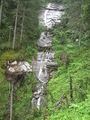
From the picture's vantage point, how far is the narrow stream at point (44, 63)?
799 inches

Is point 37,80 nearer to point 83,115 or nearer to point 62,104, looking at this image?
point 62,104

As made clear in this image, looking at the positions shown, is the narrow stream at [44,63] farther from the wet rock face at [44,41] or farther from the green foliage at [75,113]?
the green foliage at [75,113]

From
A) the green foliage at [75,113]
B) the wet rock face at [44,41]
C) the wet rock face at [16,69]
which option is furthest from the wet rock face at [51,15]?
the green foliage at [75,113]

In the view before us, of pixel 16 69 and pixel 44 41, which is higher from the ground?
pixel 44 41

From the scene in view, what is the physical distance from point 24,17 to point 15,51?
5276 mm

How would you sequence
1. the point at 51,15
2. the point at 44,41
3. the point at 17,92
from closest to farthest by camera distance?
1. the point at 17,92
2. the point at 44,41
3. the point at 51,15

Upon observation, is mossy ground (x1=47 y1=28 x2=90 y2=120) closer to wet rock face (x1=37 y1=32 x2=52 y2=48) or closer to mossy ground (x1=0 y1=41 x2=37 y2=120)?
wet rock face (x1=37 y1=32 x2=52 y2=48)

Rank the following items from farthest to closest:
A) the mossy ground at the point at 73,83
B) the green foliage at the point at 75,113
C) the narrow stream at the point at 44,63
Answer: the narrow stream at the point at 44,63 → the mossy ground at the point at 73,83 → the green foliage at the point at 75,113

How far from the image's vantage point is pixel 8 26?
29.4 meters

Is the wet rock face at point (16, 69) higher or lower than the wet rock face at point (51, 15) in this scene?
lower

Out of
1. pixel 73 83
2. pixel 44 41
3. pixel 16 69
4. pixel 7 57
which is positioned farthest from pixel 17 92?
pixel 44 41

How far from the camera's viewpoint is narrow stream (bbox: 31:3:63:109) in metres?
20.3

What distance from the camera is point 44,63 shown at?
1125 inches

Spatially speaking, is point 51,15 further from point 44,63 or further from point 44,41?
point 44,63
